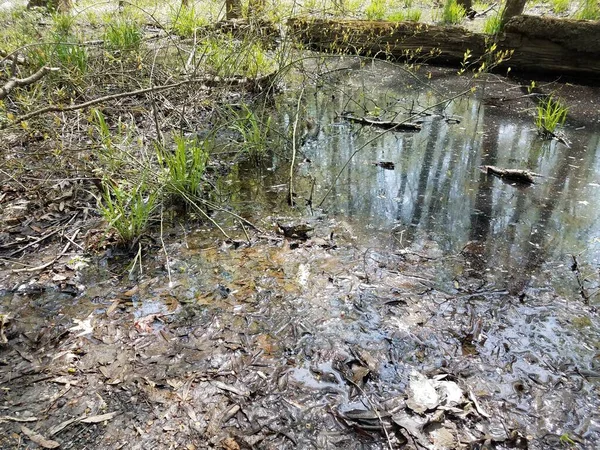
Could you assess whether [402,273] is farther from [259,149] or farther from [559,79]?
[559,79]

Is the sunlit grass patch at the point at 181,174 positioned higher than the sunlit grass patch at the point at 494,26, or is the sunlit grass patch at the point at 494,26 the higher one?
the sunlit grass patch at the point at 494,26

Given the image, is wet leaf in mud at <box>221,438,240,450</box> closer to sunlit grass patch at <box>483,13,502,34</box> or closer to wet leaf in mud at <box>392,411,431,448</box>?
wet leaf in mud at <box>392,411,431,448</box>

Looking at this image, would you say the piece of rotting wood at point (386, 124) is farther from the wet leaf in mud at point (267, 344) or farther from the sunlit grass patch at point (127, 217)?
the wet leaf in mud at point (267, 344)

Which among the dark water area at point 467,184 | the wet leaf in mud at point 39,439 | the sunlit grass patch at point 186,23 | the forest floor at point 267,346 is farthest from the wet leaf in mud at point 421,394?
the sunlit grass patch at point 186,23

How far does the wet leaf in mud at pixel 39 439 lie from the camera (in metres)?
1.70

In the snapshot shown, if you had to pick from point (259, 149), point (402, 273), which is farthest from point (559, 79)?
point (402, 273)

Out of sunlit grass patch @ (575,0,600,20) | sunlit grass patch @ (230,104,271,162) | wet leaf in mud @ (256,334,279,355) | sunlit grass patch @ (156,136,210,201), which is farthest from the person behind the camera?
sunlit grass patch @ (575,0,600,20)

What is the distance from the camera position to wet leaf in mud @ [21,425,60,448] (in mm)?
1699

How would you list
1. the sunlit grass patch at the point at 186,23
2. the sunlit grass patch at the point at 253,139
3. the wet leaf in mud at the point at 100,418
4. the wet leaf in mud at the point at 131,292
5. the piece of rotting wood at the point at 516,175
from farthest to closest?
the sunlit grass patch at the point at 186,23 → the sunlit grass patch at the point at 253,139 → the piece of rotting wood at the point at 516,175 → the wet leaf in mud at the point at 131,292 → the wet leaf in mud at the point at 100,418

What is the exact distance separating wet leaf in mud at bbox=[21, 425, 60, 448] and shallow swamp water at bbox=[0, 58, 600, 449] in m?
0.01

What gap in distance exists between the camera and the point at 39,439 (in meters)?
1.72

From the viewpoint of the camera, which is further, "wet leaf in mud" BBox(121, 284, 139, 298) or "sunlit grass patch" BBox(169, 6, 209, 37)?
"sunlit grass patch" BBox(169, 6, 209, 37)

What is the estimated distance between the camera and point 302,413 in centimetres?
190

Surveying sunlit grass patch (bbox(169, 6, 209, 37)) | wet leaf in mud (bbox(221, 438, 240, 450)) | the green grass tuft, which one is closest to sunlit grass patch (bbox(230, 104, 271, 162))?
sunlit grass patch (bbox(169, 6, 209, 37))
